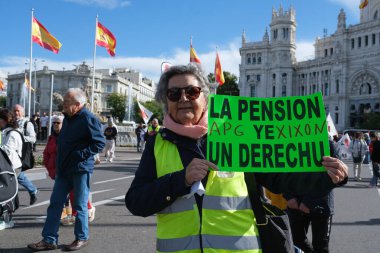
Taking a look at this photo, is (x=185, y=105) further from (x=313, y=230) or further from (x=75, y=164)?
(x=75, y=164)

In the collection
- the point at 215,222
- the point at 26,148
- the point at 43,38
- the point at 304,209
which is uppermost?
the point at 43,38

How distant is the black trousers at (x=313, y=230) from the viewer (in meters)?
3.97

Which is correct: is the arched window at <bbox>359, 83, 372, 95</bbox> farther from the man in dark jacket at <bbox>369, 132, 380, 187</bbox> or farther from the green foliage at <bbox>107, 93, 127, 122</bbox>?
the man in dark jacket at <bbox>369, 132, 380, 187</bbox>

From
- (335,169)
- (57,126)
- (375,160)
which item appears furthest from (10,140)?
(375,160)

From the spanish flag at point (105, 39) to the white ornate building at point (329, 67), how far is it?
170ft

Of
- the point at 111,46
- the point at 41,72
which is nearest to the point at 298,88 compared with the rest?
the point at 41,72

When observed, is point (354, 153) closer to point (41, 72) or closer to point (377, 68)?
point (377, 68)

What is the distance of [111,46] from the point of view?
22812mm

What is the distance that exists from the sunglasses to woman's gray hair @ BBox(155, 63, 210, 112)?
11 centimetres

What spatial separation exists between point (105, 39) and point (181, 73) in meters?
21.5

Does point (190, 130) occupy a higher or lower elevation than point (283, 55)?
lower

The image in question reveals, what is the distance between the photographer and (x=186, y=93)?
2.34 metres

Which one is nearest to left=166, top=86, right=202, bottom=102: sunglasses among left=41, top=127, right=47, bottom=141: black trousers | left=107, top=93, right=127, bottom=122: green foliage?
left=41, top=127, right=47, bottom=141: black trousers

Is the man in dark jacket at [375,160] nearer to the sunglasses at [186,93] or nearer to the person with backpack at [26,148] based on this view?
the person with backpack at [26,148]
